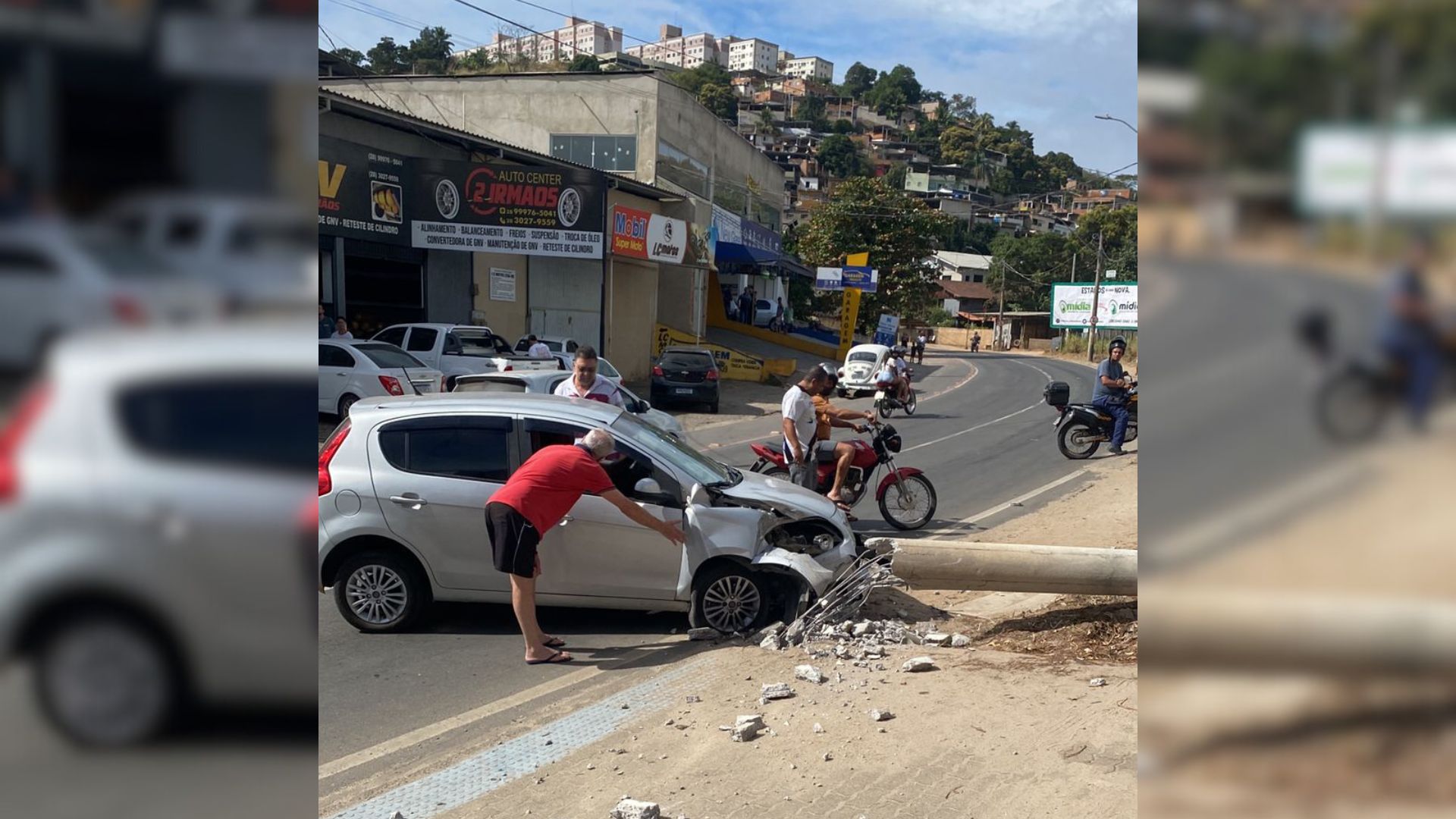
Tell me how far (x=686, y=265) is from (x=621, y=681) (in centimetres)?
2937

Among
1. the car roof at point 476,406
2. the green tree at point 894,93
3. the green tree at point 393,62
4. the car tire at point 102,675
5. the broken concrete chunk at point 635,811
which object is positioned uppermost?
the green tree at point 894,93

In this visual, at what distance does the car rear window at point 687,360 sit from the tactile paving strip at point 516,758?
17860 mm

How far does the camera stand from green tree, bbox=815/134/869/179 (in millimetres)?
136500

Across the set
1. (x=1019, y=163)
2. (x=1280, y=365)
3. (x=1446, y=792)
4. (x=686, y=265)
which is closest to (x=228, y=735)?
(x=1280, y=365)

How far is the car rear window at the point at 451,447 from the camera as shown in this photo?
6.50m

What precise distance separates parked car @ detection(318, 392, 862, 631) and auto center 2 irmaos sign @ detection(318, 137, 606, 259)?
15748 mm

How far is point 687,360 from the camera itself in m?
23.4

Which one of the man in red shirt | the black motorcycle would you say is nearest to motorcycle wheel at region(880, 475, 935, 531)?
the man in red shirt

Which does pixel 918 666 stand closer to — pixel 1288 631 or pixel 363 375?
pixel 1288 631

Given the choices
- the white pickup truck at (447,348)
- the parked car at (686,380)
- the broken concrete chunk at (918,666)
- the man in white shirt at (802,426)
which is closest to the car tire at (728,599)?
the broken concrete chunk at (918,666)

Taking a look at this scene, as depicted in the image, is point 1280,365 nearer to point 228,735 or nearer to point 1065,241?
point 228,735

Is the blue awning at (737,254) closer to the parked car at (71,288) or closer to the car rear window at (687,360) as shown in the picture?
the car rear window at (687,360)

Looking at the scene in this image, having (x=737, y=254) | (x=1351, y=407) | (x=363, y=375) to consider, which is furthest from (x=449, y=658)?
(x=737, y=254)

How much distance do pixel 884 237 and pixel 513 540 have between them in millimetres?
48091
